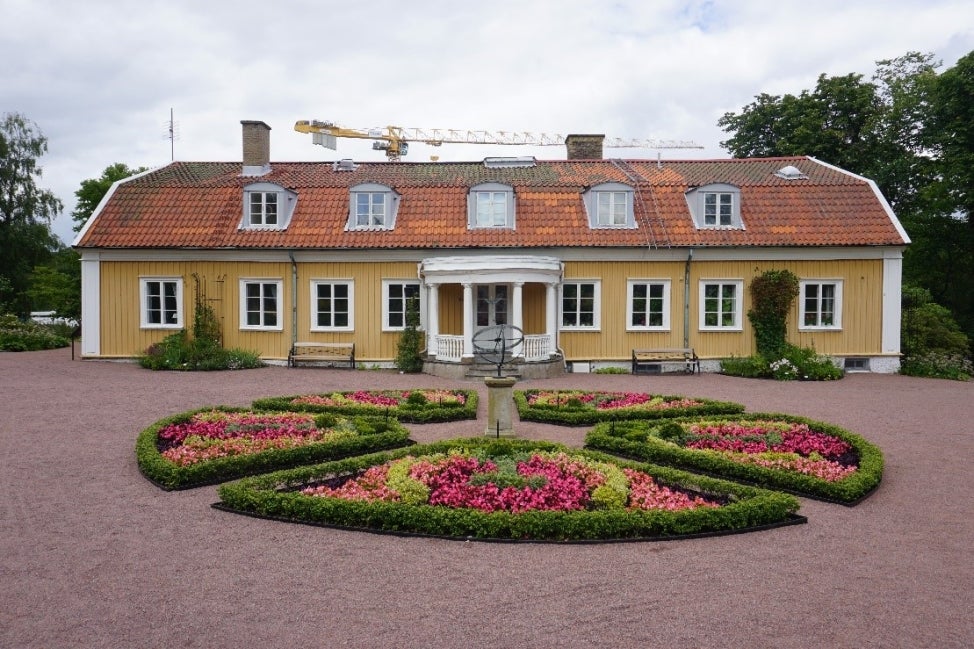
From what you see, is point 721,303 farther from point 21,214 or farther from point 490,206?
point 21,214

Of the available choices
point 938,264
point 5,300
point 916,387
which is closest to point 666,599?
point 916,387

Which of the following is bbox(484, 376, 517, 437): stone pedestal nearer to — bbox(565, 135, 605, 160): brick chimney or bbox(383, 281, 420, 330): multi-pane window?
bbox(383, 281, 420, 330): multi-pane window

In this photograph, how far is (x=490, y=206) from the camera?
73.1ft

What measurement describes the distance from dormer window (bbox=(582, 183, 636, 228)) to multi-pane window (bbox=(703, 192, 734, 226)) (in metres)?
2.42

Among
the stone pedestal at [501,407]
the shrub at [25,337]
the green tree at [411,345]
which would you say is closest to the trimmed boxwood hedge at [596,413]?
the stone pedestal at [501,407]

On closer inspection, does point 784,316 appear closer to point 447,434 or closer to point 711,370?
point 711,370

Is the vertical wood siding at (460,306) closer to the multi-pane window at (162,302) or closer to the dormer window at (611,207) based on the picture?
the multi-pane window at (162,302)

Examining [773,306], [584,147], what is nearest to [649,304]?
[773,306]

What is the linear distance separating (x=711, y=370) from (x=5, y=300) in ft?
133

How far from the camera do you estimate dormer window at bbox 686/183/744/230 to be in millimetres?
22062

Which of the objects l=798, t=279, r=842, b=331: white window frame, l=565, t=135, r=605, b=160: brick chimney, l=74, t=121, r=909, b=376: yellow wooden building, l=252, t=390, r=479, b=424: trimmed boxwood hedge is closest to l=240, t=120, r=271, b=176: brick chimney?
l=74, t=121, r=909, b=376: yellow wooden building

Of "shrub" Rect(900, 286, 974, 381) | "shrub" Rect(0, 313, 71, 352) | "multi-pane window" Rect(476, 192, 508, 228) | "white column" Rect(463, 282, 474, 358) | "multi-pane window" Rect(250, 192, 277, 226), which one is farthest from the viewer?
"shrub" Rect(0, 313, 71, 352)

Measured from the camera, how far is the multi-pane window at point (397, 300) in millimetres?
21906

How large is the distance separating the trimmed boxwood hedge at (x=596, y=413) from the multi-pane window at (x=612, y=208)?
9.70 metres
